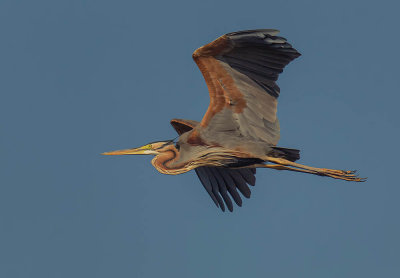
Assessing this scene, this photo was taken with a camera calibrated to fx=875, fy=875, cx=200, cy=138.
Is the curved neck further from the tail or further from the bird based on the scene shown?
the tail

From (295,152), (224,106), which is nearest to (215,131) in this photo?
(224,106)

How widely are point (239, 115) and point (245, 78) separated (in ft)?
2.23

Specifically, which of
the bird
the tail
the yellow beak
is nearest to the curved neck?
the bird

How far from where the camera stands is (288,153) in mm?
14969

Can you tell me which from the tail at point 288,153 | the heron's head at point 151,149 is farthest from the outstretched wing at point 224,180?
the tail at point 288,153

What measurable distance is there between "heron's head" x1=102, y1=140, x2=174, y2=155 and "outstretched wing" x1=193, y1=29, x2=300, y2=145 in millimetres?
1152

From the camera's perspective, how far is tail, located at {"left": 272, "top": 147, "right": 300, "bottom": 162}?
14.9 metres

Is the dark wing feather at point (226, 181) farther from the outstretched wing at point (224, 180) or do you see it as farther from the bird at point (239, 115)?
the bird at point (239, 115)

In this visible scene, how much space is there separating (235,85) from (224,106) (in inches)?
17.0

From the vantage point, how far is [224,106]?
14.8 m

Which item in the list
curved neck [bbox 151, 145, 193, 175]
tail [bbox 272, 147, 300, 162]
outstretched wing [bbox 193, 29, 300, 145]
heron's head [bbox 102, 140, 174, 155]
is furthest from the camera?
heron's head [bbox 102, 140, 174, 155]

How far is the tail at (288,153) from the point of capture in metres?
14.9

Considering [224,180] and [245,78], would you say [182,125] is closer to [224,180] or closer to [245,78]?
[224,180]

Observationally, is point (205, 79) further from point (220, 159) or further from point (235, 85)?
point (220, 159)
